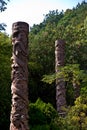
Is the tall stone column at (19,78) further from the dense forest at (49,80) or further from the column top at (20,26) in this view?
the dense forest at (49,80)

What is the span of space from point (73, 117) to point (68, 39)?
15.0 meters

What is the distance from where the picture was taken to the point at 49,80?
9727 millimetres

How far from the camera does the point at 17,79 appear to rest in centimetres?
745

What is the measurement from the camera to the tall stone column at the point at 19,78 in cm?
721

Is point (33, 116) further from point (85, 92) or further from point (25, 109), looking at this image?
point (25, 109)

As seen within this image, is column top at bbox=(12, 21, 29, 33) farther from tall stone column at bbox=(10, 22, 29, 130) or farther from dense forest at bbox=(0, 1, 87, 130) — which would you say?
dense forest at bbox=(0, 1, 87, 130)

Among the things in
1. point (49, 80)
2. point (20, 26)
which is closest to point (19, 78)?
point (20, 26)

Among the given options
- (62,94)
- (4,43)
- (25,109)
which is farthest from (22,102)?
(4,43)

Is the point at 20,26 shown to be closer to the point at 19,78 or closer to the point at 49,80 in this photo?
the point at 19,78

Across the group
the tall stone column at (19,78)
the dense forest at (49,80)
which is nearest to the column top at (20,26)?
the tall stone column at (19,78)

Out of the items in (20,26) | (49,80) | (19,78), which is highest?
(20,26)

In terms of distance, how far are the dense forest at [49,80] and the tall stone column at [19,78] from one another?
186 centimetres

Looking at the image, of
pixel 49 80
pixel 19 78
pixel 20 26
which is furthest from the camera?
pixel 49 80

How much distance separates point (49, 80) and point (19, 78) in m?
2.36
